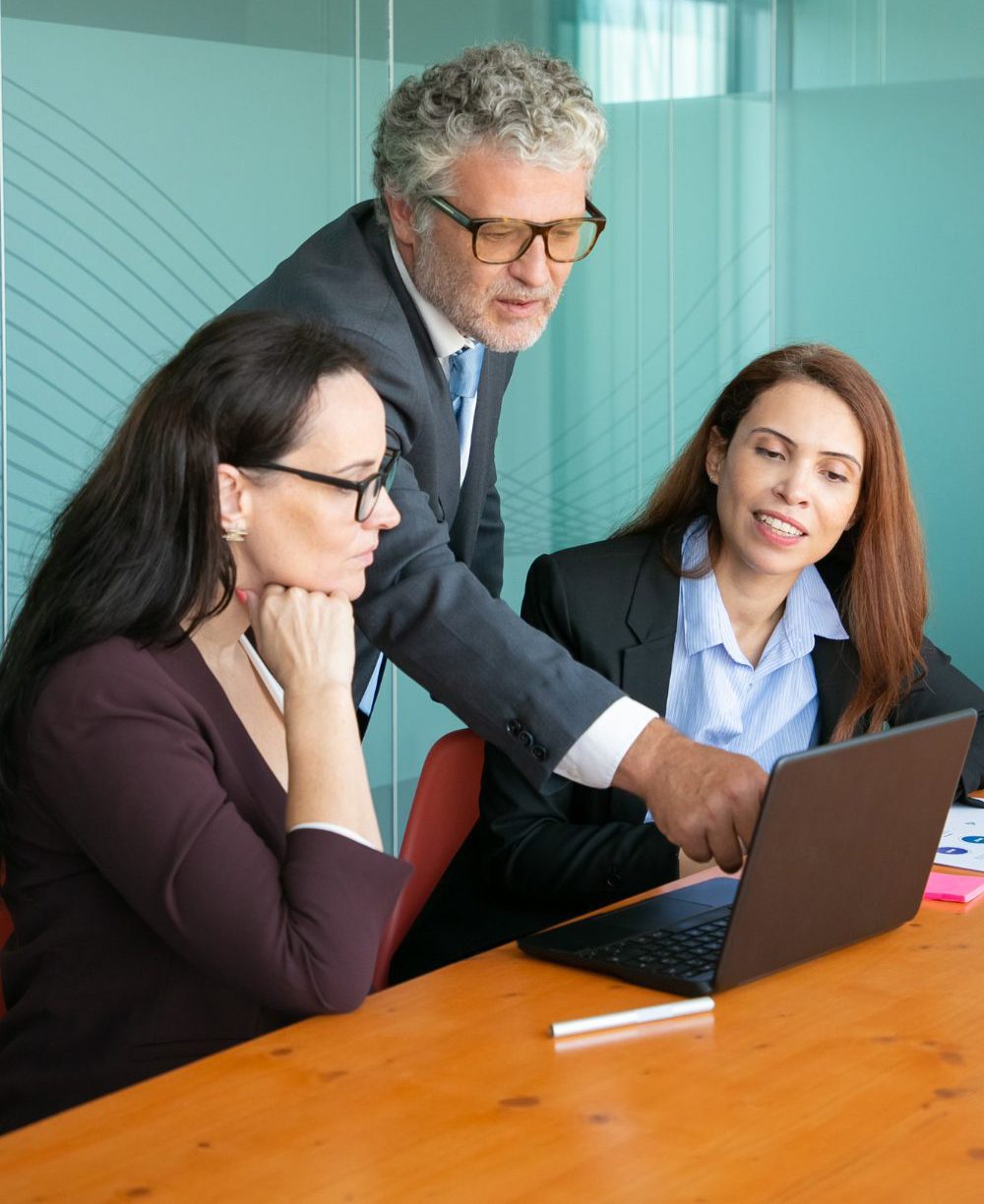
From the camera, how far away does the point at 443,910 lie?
7.27ft

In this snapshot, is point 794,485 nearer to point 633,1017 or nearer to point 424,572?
point 424,572

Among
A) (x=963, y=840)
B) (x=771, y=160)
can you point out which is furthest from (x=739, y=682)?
(x=771, y=160)

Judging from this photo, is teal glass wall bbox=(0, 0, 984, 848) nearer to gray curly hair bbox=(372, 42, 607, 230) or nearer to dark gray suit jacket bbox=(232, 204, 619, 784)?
dark gray suit jacket bbox=(232, 204, 619, 784)

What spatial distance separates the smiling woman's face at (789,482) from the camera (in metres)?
2.50

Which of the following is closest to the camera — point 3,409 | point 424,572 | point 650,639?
point 424,572

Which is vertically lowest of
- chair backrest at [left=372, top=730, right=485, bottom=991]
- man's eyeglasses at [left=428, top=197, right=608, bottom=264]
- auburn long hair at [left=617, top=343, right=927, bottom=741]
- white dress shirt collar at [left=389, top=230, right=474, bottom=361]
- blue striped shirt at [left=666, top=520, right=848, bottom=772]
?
chair backrest at [left=372, top=730, right=485, bottom=991]

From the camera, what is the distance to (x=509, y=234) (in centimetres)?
214

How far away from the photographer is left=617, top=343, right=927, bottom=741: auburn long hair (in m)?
2.52

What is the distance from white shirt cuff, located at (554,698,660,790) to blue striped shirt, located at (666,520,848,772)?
0.63 meters

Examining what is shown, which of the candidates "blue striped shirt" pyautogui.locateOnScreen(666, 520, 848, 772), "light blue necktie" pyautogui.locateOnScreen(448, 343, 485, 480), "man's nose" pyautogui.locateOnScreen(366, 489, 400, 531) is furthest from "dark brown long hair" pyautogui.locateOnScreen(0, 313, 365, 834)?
"blue striped shirt" pyautogui.locateOnScreen(666, 520, 848, 772)

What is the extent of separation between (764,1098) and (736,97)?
165 inches

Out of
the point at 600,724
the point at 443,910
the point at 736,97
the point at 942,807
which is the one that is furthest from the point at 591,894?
the point at 736,97

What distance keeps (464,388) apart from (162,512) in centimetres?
90

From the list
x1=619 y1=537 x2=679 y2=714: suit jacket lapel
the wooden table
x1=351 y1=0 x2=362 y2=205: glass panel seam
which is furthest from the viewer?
→ x1=351 y1=0 x2=362 y2=205: glass panel seam
